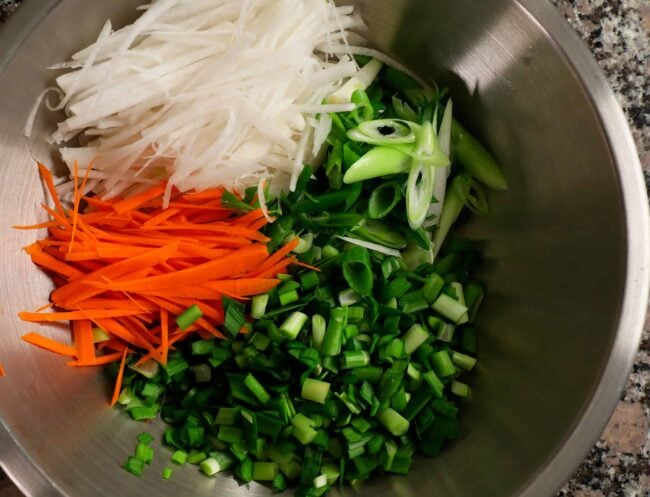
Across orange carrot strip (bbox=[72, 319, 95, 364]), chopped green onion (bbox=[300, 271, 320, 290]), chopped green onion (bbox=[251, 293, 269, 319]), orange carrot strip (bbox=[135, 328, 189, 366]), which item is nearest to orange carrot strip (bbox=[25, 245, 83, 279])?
orange carrot strip (bbox=[72, 319, 95, 364])

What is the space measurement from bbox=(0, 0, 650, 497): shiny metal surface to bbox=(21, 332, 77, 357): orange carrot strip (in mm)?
21

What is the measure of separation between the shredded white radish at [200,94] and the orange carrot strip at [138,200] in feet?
0.11

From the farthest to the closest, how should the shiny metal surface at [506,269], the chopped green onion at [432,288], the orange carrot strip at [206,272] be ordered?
the chopped green onion at [432,288] < the orange carrot strip at [206,272] < the shiny metal surface at [506,269]

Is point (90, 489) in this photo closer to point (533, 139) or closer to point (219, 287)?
point (219, 287)

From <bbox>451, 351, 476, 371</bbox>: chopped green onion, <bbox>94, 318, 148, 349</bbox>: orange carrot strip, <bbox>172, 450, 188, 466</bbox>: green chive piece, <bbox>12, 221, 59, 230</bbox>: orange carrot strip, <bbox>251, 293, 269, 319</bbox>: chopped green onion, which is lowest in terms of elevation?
<bbox>172, 450, 188, 466</bbox>: green chive piece

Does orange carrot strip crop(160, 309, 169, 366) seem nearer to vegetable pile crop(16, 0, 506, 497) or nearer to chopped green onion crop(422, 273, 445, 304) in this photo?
vegetable pile crop(16, 0, 506, 497)

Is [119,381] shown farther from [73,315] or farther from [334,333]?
[334,333]

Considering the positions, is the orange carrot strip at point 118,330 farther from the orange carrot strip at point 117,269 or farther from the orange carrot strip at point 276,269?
the orange carrot strip at point 276,269

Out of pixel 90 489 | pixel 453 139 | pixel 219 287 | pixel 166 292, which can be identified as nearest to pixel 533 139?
pixel 453 139

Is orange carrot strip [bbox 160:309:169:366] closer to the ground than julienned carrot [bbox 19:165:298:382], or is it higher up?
closer to the ground

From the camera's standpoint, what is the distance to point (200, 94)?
137 cm

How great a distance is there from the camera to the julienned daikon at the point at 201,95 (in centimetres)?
136

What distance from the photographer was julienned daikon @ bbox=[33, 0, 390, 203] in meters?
1.36

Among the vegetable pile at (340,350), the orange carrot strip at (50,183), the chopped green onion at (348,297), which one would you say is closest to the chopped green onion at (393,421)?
the vegetable pile at (340,350)
